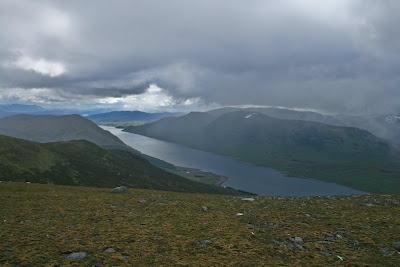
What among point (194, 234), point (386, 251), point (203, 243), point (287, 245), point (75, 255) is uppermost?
point (386, 251)

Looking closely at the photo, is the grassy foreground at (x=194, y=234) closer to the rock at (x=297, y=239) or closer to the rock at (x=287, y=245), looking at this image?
the rock at (x=287, y=245)

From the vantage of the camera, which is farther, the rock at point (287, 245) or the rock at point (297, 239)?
the rock at point (297, 239)

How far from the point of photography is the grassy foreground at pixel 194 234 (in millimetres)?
13203

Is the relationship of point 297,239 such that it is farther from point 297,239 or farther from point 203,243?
point 203,243

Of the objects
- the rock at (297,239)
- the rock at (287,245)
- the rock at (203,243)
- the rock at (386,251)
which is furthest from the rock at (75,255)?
the rock at (386,251)

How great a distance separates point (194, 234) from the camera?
1720 centimetres

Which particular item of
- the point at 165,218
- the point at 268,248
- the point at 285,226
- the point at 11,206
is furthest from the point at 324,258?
the point at 11,206

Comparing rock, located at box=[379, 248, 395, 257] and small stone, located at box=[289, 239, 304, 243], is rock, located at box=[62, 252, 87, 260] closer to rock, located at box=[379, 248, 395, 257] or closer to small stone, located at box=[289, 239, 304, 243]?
small stone, located at box=[289, 239, 304, 243]

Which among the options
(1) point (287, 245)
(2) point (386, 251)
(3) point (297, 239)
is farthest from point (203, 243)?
(2) point (386, 251)

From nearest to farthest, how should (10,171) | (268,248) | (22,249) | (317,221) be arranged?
(22,249) < (268,248) < (317,221) < (10,171)

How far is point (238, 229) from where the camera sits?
60.5 feet

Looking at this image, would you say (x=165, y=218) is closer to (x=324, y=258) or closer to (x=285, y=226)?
(x=285, y=226)

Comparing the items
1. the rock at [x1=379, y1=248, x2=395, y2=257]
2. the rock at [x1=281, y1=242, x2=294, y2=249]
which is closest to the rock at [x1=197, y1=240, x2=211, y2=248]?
the rock at [x1=281, y1=242, x2=294, y2=249]

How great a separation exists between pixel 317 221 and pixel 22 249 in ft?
76.3
